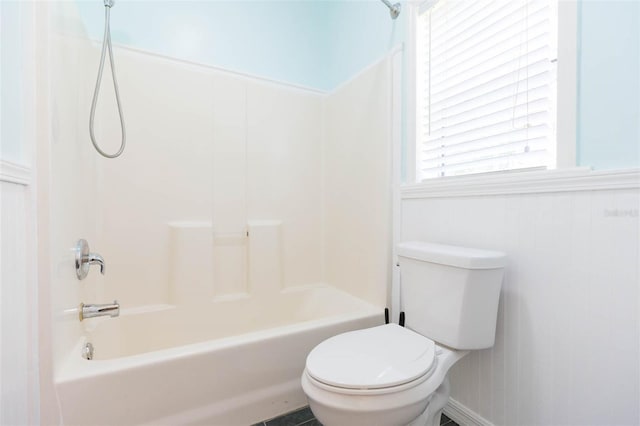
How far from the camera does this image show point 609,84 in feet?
2.89

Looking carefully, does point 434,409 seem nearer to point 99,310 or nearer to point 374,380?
point 374,380

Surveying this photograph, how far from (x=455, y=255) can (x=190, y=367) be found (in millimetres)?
1075

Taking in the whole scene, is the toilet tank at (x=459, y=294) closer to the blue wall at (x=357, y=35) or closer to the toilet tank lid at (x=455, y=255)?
the toilet tank lid at (x=455, y=255)

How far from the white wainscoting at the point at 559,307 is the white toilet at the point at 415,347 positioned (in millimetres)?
105

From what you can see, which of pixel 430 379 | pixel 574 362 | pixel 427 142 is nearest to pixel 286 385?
pixel 430 379

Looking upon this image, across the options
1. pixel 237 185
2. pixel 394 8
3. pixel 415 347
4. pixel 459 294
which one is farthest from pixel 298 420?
pixel 394 8

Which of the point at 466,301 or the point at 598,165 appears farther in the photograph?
the point at 466,301

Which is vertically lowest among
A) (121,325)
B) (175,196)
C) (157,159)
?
(121,325)

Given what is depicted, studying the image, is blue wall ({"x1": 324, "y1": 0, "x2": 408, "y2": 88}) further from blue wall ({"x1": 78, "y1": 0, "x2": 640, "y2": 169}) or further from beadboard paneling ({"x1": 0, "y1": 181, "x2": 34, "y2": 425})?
beadboard paneling ({"x1": 0, "y1": 181, "x2": 34, "y2": 425})

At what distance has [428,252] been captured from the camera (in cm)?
120

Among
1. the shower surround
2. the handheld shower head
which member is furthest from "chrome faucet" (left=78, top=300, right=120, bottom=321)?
the handheld shower head

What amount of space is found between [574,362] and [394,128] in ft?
3.94

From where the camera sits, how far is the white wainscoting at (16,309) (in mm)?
723

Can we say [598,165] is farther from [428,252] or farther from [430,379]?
[430,379]
